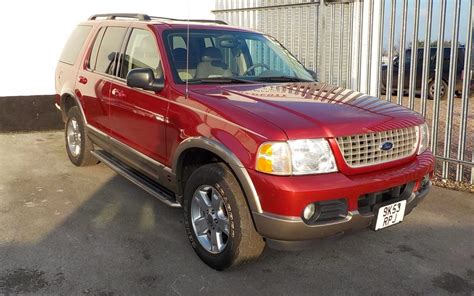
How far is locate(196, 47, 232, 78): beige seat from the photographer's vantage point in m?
4.26

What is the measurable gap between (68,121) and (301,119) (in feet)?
13.5

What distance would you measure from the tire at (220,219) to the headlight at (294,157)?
1.12 feet

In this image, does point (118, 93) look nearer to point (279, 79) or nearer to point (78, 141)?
point (279, 79)

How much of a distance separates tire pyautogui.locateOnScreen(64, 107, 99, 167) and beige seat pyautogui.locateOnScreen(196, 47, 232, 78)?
219 centimetres

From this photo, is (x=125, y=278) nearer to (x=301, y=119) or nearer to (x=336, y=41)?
(x=301, y=119)

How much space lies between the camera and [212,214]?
361 cm

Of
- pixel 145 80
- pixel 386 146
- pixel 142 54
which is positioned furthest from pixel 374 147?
pixel 142 54

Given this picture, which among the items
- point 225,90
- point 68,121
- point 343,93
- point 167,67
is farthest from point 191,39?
point 68,121

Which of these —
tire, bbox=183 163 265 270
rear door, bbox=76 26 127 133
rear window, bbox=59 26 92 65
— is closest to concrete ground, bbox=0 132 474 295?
tire, bbox=183 163 265 270

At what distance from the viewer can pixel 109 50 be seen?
5266 millimetres

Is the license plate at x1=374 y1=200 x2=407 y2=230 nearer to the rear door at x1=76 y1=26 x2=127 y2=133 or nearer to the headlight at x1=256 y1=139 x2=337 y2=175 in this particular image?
the headlight at x1=256 y1=139 x2=337 y2=175

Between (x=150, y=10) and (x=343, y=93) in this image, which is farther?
(x=150, y=10)

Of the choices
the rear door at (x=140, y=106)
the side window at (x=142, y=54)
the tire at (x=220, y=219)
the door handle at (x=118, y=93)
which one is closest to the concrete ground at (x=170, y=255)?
the tire at (x=220, y=219)

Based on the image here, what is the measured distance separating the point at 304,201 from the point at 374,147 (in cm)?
72
